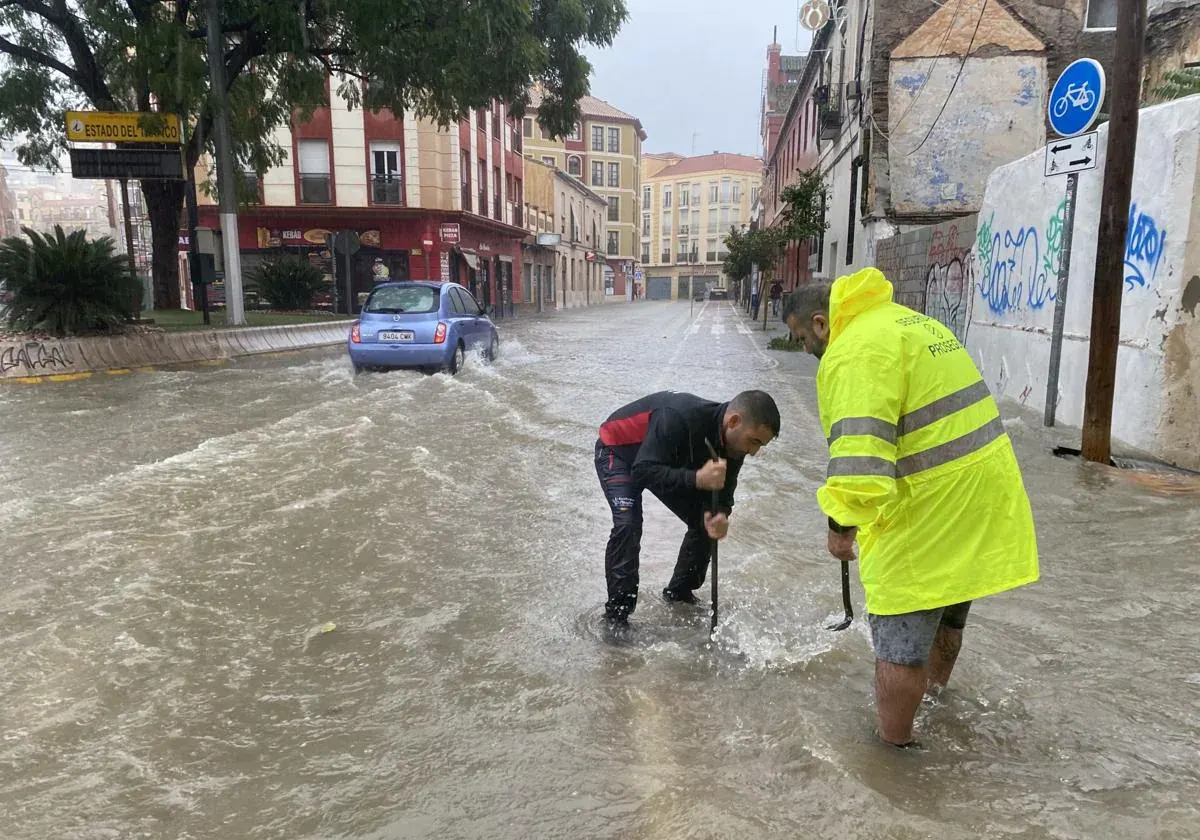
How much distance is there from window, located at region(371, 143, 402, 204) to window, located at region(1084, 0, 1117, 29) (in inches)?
867

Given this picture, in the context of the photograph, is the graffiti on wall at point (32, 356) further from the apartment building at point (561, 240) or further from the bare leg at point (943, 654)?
the apartment building at point (561, 240)

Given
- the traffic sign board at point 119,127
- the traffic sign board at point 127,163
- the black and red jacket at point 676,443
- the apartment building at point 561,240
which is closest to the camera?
the black and red jacket at point 676,443

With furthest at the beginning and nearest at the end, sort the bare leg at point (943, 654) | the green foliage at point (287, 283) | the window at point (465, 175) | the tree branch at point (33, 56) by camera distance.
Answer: the window at point (465, 175) → the green foliage at point (287, 283) → the tree branch at point (33, 56) → the bare leg at point (943, 654)

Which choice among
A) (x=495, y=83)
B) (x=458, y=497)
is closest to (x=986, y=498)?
(x=458, y=497)

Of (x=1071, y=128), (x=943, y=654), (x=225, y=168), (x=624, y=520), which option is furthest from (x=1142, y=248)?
(x=225, y=168)

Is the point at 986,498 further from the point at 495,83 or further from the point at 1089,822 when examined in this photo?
the point at 495,83

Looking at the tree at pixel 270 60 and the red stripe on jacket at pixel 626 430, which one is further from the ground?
the tree at pixel 270 60

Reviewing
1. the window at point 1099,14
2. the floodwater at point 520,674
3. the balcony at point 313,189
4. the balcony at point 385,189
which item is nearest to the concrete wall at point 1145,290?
the floodwater at point 520,674

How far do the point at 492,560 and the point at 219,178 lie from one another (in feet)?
48.8

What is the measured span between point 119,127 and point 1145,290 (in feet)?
54.1

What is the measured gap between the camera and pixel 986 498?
247cm

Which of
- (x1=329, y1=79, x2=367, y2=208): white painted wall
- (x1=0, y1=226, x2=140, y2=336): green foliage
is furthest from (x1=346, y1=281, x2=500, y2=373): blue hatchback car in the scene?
(x1=329, y1=79, x2=367, y2=208): white painted wall

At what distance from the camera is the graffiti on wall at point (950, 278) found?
1133cm

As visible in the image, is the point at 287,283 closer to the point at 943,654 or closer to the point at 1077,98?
the point at 1077,98
